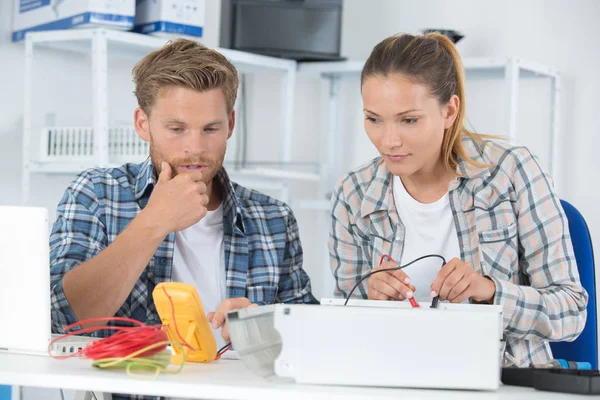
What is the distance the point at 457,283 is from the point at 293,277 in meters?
0.51

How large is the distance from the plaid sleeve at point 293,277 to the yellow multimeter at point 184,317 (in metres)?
0.57

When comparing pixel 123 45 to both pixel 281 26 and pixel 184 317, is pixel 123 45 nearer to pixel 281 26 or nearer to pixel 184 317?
pixel 281 26

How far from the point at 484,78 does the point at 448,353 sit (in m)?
2.46

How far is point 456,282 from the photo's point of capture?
1.38 m

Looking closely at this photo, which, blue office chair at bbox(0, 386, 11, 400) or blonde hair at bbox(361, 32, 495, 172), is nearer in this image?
blonde hair at bbox(361, 32, 495, 172)

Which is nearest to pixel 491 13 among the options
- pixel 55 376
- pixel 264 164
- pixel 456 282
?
pixel 264 164

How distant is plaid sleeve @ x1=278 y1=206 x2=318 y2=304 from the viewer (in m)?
1.79

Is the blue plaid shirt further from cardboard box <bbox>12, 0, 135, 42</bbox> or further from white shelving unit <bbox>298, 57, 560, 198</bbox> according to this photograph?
white shelving unit <bbox>298, 57, 560, 198</bbox>

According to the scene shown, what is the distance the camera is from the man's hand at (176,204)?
1.50m

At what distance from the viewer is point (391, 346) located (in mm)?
1000

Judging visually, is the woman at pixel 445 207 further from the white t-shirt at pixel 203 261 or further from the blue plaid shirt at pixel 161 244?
the white t-shirt at pixel 203 261

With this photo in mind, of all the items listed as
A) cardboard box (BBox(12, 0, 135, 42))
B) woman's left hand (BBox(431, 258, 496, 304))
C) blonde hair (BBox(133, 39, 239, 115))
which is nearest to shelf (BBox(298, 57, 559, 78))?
cardboard box (BBox(12, 0, 135, 42))

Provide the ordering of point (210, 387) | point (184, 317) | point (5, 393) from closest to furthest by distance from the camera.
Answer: point (210, 387) < point (184, 317) < point (5, 393)

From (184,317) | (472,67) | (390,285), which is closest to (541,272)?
(390,285)
